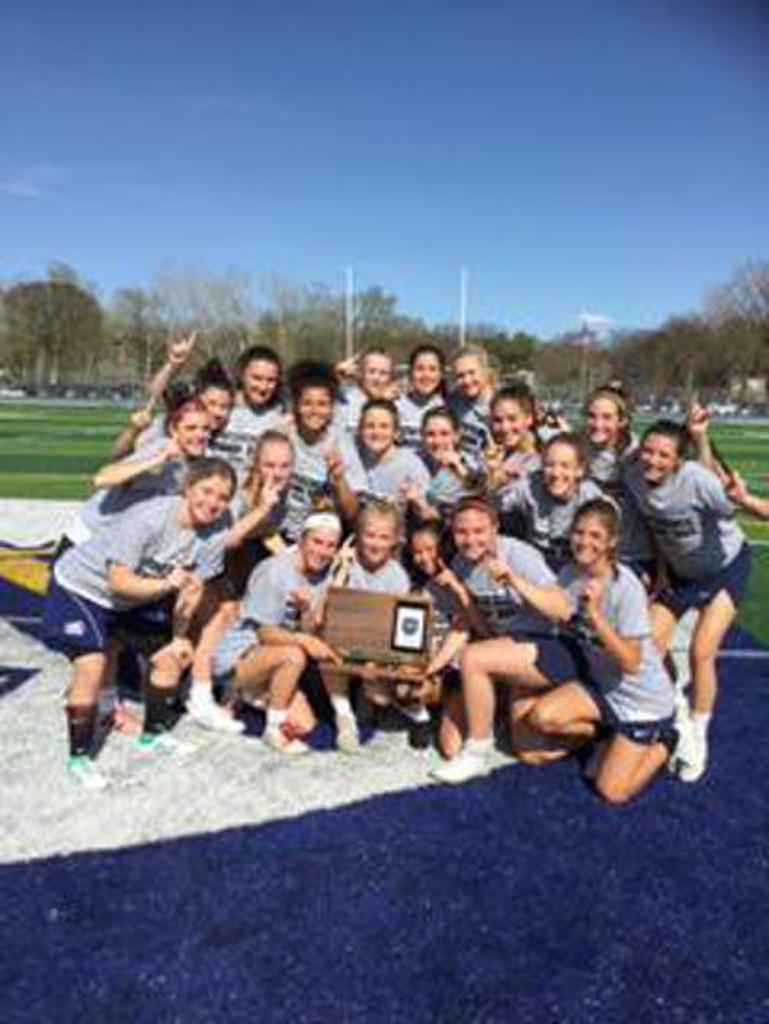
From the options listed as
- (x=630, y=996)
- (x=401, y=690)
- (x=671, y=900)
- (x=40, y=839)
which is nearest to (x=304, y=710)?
(x=401, y=690)

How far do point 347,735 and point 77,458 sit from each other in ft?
55.7

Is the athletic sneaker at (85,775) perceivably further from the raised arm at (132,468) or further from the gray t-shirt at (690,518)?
the gray t-shirt at (690,518)

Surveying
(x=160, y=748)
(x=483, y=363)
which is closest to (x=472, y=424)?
(x=483, y=363)

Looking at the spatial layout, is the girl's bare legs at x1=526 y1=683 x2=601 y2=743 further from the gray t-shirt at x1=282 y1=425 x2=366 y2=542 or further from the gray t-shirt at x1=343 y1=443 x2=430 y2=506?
the gray t-shirt at x1=282 y1=425 x2=366 y2=542

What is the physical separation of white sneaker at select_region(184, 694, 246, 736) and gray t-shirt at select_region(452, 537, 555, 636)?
1.26 metres

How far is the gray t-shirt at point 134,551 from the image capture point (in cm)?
491

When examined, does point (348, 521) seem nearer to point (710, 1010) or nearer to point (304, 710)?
point (304, 710)

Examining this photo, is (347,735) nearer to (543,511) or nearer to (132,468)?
(543,511)

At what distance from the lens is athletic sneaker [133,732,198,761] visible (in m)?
5.02

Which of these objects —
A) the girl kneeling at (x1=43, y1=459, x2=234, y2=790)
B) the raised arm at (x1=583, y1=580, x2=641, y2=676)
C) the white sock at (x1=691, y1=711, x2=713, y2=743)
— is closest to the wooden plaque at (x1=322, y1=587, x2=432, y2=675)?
the girl kneeling at (x1=43, y1=459, x2=234, y2=790)

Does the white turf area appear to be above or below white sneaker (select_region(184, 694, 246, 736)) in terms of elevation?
below

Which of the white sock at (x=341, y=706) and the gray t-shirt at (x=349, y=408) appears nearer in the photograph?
the white sock at (x=341, y=706)

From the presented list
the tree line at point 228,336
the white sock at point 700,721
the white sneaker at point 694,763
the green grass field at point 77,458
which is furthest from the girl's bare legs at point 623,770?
the tree line at point 228,336

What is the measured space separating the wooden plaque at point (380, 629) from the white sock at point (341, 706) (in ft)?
0.95
